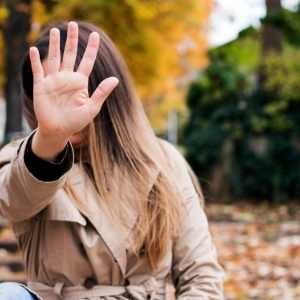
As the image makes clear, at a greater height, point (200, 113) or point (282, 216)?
point (200, 113)

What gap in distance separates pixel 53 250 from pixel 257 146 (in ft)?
53.7

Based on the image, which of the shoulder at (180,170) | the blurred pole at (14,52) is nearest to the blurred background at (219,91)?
the blurred pole at (14,52)

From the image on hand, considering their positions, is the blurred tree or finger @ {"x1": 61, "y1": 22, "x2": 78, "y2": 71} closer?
finger @ {"x1": 61, "y1": 22, "x2": 78, "y2": 71}

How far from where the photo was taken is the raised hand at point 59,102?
181cm

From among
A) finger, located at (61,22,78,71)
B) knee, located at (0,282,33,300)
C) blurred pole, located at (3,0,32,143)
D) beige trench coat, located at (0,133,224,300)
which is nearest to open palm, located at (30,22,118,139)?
finger, located at (61,22,78,71)

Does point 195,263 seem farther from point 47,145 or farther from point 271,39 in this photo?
point 271,39

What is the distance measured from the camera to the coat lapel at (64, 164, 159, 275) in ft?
6.89

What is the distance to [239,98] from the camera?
18812 millimetres

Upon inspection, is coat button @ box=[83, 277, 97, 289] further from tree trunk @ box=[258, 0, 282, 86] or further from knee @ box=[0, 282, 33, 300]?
tree trunk @ box=[258, 0, 282, 86]

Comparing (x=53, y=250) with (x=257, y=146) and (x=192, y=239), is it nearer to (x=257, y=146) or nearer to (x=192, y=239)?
(x=192, y=239)

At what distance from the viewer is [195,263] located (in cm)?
223

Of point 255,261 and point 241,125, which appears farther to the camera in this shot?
point 241,125

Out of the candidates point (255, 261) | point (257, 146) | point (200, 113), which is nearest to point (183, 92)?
point (200, 113)

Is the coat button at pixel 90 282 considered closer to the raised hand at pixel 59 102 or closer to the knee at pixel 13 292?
the knee at pixel 13 292
